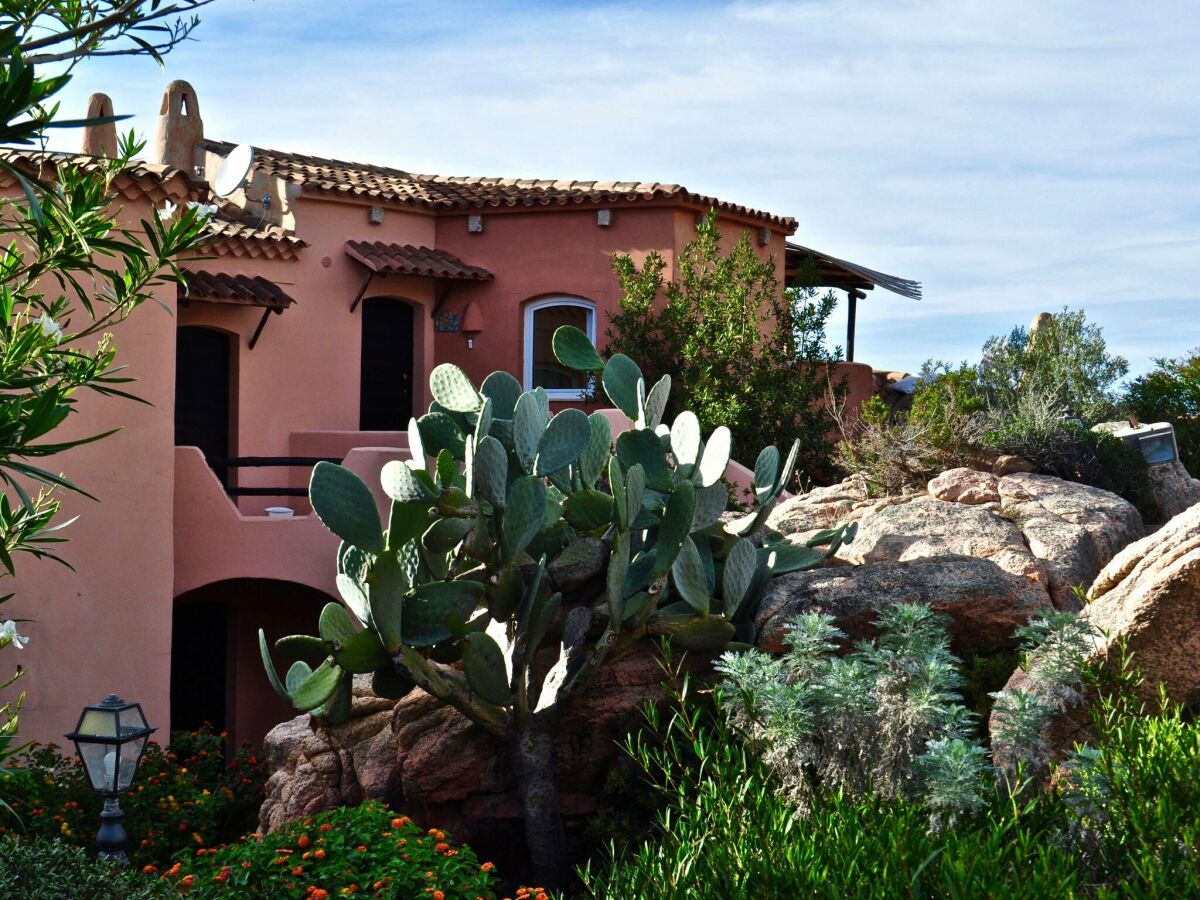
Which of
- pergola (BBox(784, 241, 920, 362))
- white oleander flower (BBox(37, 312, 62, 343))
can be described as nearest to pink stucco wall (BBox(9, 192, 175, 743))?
white oleander flower (BBox(37, 312, 62, 343))

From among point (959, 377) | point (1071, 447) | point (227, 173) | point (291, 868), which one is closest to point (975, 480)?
point (1071, 447)

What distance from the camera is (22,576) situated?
1062 centimetres

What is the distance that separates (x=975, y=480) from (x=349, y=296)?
28.6ft

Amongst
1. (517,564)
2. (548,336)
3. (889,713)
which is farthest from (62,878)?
(548,336)

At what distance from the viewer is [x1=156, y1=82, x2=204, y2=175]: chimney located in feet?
54.0

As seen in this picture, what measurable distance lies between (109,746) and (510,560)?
8.99 ft

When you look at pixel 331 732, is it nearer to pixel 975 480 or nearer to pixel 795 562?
pixel 795 562

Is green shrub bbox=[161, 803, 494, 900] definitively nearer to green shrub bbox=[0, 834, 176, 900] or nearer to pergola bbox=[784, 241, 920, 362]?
green shrub bbox=[0, 834, 176, 900]

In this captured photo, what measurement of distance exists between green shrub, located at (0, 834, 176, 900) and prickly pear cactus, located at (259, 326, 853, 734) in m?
1.88

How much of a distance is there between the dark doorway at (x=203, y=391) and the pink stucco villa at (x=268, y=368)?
0.08 ft

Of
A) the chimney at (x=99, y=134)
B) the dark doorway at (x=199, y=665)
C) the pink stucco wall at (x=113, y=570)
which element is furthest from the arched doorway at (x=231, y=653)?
the chimney at (x=99, y=134)

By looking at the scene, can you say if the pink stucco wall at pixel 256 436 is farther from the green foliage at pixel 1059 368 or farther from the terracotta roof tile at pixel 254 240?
the green foliage at pixel 1059 368

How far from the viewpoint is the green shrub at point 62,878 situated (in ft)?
17.8

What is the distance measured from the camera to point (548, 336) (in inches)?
707
